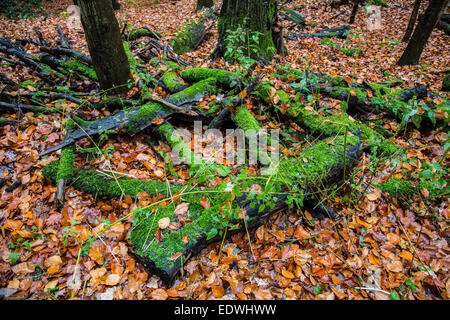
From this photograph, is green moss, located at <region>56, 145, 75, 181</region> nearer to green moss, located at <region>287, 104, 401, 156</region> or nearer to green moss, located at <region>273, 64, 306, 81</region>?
green moss, located at <region>287, 104, 401, 156</region>

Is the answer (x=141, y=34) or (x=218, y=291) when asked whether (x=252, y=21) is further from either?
(x=218, y=291)

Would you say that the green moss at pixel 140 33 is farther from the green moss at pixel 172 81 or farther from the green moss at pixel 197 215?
the green moss at pixel 197 215

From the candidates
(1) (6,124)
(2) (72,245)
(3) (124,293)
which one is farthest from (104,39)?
(3) (124,293)

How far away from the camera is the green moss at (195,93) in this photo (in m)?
3.43

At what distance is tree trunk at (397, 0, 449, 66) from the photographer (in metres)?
5.40

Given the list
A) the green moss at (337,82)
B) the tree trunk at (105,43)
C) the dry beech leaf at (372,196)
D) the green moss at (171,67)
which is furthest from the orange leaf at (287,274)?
the green moss at (171,67)

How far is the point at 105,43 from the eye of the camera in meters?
3.13

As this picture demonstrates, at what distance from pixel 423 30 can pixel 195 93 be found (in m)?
6.73

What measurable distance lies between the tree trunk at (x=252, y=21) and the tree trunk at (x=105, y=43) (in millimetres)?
2533

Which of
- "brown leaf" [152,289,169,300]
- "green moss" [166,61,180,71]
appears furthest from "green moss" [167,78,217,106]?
"brown leaf" [152,289,169,300]

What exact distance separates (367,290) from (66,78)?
17.9ft

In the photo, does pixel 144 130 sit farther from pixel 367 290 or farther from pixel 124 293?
pixel 367 290

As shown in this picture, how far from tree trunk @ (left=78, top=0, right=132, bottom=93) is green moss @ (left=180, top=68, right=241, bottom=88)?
106 centimetres

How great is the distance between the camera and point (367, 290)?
6.28ft
